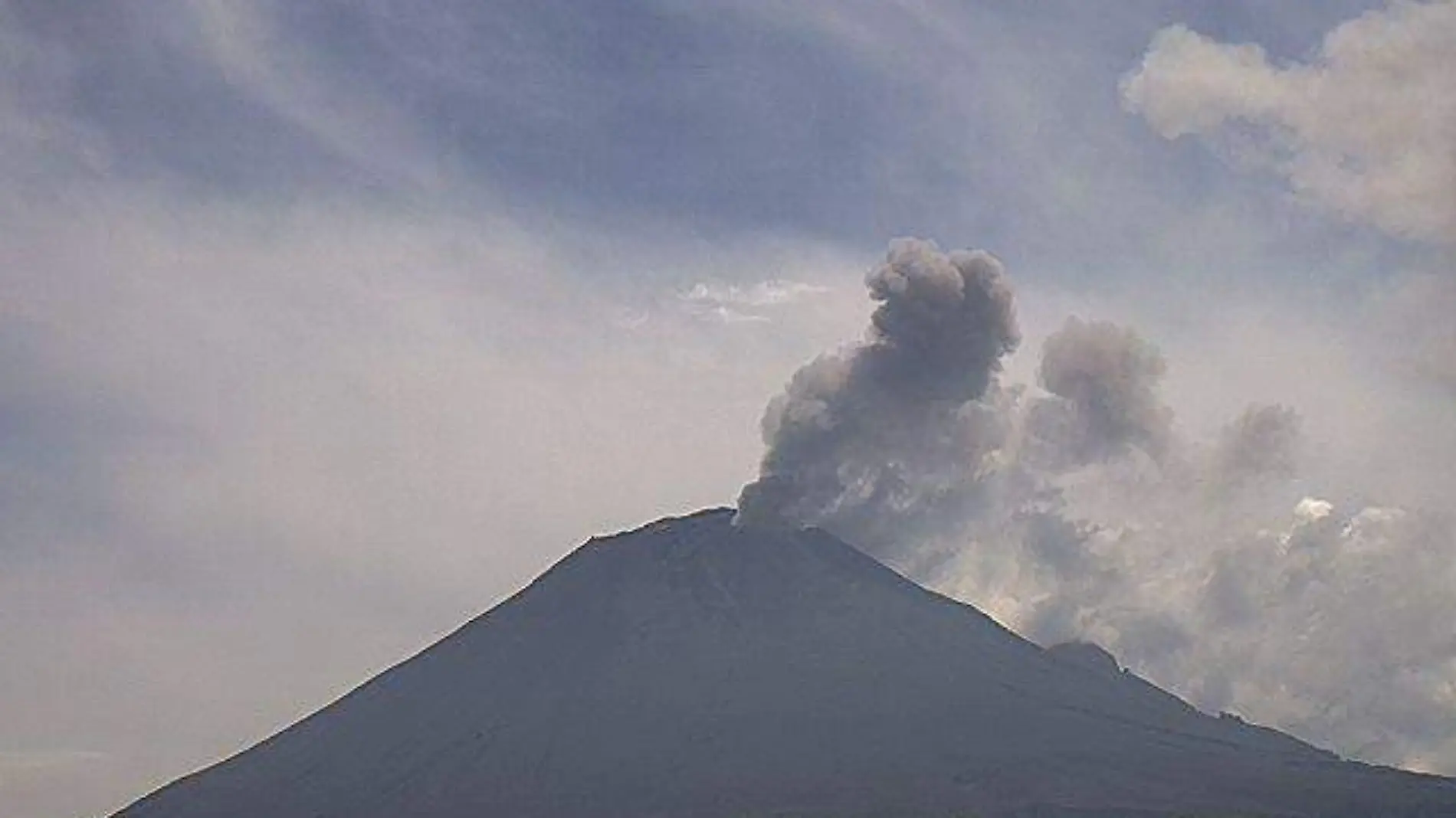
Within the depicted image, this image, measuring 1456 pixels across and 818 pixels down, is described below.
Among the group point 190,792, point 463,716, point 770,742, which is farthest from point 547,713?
point 190,792

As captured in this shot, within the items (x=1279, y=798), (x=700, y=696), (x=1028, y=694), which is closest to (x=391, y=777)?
(x=700, y=696)

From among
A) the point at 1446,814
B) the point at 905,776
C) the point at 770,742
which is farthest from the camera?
the point at 770,742

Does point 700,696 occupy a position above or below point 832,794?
above

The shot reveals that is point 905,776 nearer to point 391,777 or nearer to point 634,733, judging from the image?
point 634,733

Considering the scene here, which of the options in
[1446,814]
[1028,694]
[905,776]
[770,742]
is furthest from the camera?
[1028,694]

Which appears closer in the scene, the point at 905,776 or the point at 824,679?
the point at 905,776

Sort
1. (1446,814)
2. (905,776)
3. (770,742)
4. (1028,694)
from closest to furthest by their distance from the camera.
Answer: (1446,814)
(905,776)
(770,742)
(1028,694)

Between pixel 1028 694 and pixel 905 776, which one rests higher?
pixel 1028 694

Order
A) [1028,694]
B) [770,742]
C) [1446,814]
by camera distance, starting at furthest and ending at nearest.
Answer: [1028,694] → [770,742] → [1446,814]

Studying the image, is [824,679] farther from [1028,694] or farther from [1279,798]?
[1279,798]
